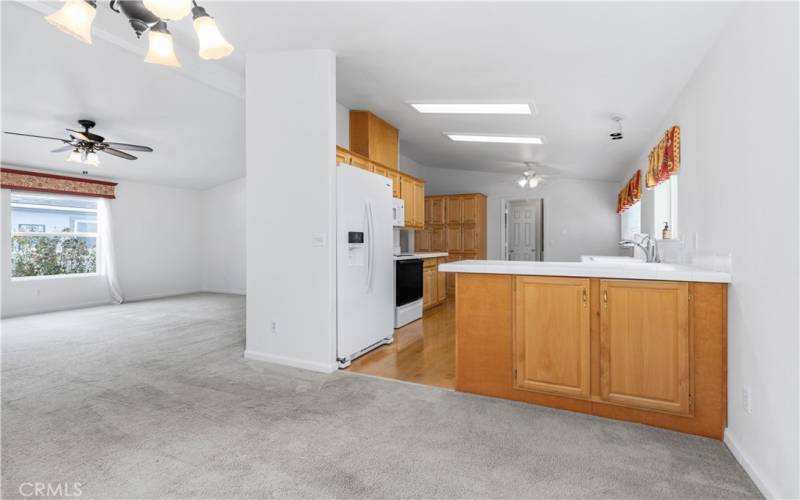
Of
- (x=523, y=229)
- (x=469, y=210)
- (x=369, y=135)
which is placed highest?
(x=369, y=135)

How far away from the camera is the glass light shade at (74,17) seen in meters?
1.62

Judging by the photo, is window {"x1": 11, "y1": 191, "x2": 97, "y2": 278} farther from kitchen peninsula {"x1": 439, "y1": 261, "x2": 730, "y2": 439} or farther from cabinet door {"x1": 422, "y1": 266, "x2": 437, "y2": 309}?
kitchen peninsula {"x1": 439, "y1": 261, "x2": 730, "y2": 439}

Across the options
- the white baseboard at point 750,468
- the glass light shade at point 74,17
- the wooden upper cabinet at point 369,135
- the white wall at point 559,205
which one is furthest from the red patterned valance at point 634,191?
the glass light shade at point 74,17

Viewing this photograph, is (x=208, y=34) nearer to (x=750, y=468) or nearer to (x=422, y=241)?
(x=750, y=468)

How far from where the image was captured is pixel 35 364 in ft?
11.5

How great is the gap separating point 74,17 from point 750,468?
3.59 meters

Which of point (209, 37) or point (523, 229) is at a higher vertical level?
point (209, 37)

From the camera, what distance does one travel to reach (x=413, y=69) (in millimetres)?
3367

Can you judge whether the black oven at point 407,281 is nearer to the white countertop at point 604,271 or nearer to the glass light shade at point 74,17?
the white countertop at point 604,271

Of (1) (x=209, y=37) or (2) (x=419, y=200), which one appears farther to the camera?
(2) (x=419, y=200)

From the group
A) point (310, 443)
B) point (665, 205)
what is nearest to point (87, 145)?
point (310, 443)

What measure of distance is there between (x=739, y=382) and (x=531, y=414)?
107cm

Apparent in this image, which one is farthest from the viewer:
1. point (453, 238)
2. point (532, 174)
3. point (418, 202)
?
point (453, 238)

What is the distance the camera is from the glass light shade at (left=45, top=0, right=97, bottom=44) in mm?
1618
